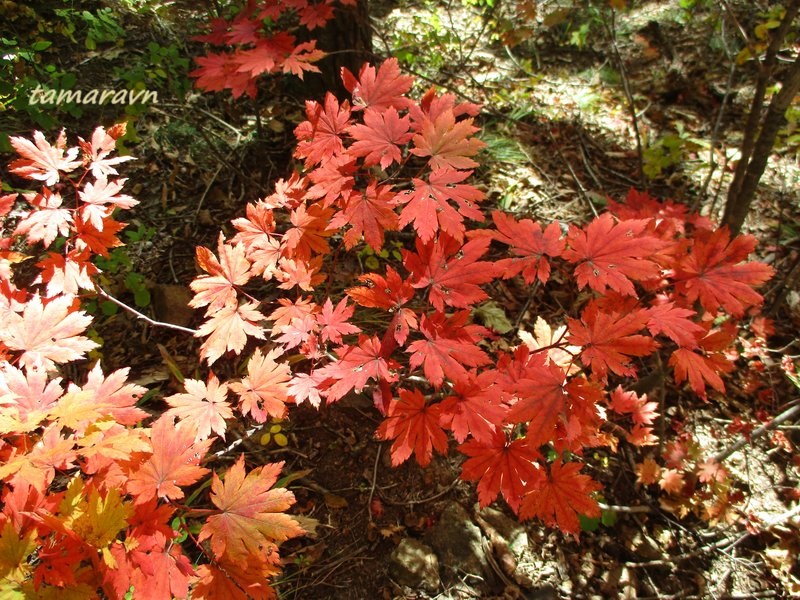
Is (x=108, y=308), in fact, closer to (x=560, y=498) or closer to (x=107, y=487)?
(x=107, y=487)

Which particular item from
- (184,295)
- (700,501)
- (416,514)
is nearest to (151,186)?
(184,295)

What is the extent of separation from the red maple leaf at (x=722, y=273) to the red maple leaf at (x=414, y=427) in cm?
108

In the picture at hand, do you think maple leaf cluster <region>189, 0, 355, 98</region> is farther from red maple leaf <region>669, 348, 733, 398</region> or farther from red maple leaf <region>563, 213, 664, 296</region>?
red maple leaf <region>669, 348, 733, 398</region>

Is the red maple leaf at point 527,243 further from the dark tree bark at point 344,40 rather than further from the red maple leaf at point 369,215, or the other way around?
the dark tree bark at point 344,40

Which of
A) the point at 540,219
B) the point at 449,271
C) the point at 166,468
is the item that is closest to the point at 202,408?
the point at 166,468

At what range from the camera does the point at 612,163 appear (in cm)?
396

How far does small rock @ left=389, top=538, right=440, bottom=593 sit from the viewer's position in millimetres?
2154

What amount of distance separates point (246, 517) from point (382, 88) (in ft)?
5.38

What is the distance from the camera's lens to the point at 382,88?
6.10 feet

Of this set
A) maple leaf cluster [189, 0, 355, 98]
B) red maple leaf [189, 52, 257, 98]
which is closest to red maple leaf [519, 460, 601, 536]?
maple leaf cluster [189, 0, 355, 98]

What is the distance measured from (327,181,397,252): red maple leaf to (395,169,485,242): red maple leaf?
0.11m

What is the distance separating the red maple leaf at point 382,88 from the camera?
72.9 inches

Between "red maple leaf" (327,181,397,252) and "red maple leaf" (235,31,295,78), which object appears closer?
"red maple leaf" (327,181,397,252)

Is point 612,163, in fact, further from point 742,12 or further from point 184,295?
point 184,295
